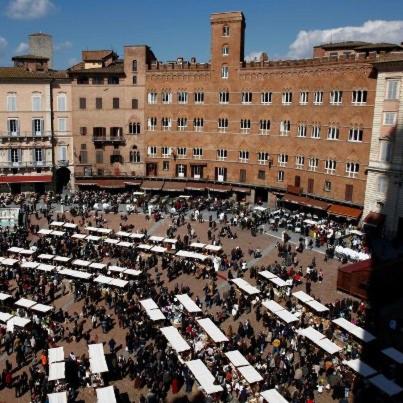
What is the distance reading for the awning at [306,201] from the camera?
59.0 m

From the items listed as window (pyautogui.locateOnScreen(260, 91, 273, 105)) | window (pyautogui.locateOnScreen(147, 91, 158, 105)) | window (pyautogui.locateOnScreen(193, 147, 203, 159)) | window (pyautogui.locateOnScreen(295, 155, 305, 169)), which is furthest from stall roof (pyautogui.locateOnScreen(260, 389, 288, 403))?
window (pyautogui.locateOnScreen(147, 91, 158, 105))

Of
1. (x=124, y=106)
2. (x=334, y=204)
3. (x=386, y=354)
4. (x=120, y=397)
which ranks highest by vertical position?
(x=124, y=106)

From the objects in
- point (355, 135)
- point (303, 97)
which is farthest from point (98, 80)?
point (355, 135)

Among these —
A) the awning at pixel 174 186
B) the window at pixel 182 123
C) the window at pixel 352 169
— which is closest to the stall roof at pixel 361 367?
the window at pixel 352 169

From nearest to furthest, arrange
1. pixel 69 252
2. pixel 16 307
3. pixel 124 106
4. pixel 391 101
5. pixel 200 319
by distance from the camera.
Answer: pixel 200 319 → pixel 16 307 → pixel 69 252 → pixel 391 101 → pixel 124 106

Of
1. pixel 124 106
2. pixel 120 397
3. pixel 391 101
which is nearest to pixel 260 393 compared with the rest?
pixel 120 397

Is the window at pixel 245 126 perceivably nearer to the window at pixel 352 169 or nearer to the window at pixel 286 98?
the window at pixel 286 98

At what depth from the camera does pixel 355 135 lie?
55969 millimetres

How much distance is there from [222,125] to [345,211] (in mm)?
21738

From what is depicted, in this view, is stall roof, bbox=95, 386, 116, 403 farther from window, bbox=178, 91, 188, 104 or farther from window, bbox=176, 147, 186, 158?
window, bbox=178, 91, 188, 104

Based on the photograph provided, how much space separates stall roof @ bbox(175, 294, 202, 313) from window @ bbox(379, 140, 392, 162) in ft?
91.6

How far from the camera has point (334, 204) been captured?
2309 inches

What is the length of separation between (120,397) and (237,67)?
49.2 m

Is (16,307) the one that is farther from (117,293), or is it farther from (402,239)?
(402,239)
